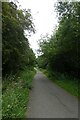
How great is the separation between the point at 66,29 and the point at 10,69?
6.46 meters

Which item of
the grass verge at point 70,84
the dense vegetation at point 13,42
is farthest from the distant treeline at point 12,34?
the grass verge at point 70,84

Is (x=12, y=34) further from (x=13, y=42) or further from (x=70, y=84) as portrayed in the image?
(x=70, y=84)

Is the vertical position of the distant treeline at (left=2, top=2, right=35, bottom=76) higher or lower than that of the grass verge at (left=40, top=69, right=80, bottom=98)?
higher

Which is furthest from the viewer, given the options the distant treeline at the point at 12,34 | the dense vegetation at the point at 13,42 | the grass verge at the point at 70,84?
the grass verge at the point at 70,84

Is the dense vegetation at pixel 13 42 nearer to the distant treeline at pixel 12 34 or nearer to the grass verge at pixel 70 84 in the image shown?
the distant treeline at pixel 12 34

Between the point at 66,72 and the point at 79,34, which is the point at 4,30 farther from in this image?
the point at 66,72

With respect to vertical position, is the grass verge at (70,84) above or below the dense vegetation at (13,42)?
below

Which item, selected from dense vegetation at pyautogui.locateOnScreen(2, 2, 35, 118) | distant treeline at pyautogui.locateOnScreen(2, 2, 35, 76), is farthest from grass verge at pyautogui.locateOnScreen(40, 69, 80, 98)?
distant treeline at pyautogui.locateOnScreen(2, 2, 35, 76)

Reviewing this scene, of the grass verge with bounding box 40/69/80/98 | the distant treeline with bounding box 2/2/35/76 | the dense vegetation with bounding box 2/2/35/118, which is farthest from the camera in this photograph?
the grass verge with bounding box 40/69/80/98

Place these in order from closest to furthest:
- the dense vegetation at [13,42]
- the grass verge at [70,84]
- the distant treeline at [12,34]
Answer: the dense vegetation at [13,42], the distant treeline at [12,34], the grass verge at [70,84]

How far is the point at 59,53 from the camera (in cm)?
3381

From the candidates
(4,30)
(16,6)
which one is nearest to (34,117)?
(4,30)

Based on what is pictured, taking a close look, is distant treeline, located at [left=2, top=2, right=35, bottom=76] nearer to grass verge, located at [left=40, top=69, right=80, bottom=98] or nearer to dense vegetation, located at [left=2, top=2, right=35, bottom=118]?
dense vegetation, located at [left=2, top=2, right=35, bottom=118]

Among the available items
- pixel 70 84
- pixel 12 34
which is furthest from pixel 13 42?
pixel 70 84
